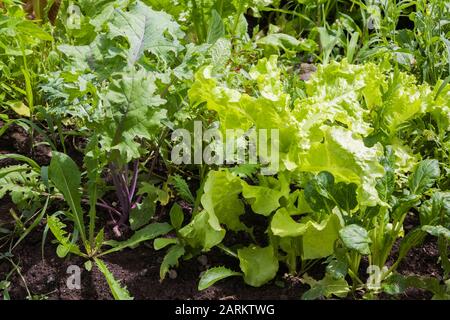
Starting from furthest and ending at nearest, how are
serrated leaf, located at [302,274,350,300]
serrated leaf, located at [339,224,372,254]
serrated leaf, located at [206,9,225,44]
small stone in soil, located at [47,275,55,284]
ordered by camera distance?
1. serrated leaf, located at [206,9,225,44]
2. small stone in soil, located at [47,275,55,284]
3. serrated leaf, located at [302,274,350,300]
4. serrated leaf, located at [339,224,372,254]

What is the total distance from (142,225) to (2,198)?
46 cm

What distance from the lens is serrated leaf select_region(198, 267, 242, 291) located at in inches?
62.5

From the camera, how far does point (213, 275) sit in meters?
1.60

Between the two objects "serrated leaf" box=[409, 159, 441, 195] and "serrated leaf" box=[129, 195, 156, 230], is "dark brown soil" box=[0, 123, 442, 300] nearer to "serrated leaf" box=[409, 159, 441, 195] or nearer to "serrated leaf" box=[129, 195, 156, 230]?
"serrated leaf" box=[129, 195, 156, 230]

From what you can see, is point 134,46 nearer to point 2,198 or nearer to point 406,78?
point 2,198

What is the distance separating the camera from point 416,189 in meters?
1.59

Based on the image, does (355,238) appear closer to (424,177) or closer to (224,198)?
(424,177)

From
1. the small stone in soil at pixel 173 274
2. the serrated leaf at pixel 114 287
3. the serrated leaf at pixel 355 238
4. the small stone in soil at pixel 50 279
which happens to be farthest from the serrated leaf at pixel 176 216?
the serrated leaf at pixel 355 238

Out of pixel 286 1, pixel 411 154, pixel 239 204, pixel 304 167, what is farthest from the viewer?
pixel 286 1

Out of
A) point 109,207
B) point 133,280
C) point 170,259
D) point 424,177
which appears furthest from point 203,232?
point 424,177

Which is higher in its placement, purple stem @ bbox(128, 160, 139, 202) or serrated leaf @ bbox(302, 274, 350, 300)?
purple stem @ bbox(128, 160, 139, 202)

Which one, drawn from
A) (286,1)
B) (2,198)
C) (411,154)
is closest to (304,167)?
(411,154)

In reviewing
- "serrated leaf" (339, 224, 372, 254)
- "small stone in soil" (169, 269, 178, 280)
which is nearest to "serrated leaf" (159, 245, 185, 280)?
"small stone in soil" (169, 269, 178, 280)

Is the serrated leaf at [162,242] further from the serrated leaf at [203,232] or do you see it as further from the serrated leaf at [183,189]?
the serrated leaf at [183,189]
